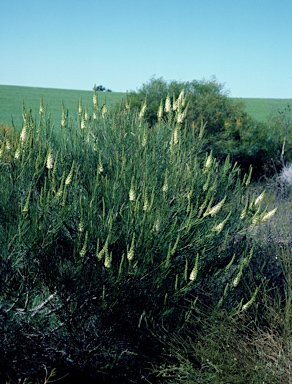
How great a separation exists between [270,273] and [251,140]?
436 inches

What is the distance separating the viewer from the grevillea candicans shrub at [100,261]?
4.37 metres

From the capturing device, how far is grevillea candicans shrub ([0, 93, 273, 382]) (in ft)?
14.3

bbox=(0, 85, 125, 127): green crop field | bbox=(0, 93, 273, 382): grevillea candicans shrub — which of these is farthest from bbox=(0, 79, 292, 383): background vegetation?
bbox=(0, 85, 125, 127): green crop field

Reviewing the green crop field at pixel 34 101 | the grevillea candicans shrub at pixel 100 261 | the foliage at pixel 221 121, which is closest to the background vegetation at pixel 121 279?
the grevillea candicans shrub at pixel 100 261

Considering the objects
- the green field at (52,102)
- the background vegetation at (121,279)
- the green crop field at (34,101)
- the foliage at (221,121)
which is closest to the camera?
the background vegetation at (121,279)

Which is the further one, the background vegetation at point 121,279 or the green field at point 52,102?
the green field at point 52,102

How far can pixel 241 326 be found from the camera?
187 inches

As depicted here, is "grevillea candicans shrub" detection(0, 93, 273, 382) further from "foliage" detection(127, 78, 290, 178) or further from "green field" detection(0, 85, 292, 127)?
"green field" detection(0, 85, 292, 127)

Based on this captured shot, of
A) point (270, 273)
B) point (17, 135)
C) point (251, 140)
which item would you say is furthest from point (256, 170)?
point (17, 135)

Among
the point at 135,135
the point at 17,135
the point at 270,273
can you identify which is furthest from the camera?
the point at 270,273

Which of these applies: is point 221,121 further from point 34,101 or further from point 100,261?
point 34,101

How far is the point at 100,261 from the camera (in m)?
4.49

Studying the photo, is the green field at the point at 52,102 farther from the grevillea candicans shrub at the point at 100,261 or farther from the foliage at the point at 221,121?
the grevillea candicans shrub at the point at 100,261

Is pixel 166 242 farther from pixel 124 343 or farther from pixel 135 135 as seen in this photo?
pixel 135 135
